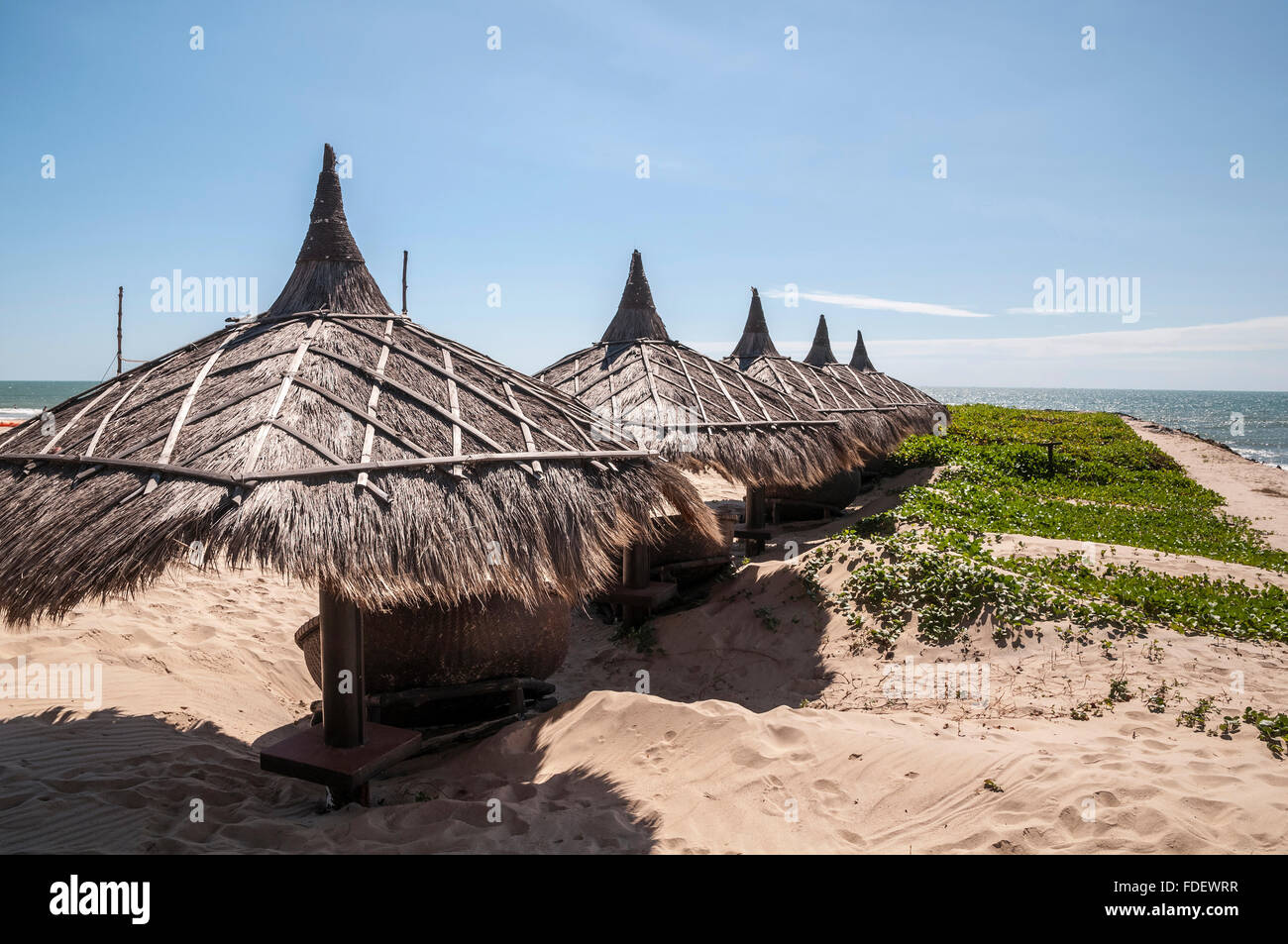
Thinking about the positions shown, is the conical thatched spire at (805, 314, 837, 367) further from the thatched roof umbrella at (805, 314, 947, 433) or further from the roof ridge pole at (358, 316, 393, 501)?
the roof ridge pole at (358, 316, 393, 501)

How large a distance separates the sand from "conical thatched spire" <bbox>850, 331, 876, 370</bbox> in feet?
58.7

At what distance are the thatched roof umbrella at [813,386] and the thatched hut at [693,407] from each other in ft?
9.00

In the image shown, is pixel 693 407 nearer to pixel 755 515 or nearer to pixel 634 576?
pixel 634 576

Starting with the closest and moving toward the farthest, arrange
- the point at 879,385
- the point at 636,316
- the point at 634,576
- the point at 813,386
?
1. the point at 634,576
2. the point at 636,316
3. the point at 813,386
4. the point at 879,385

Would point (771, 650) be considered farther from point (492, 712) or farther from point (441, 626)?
point (441, 626)

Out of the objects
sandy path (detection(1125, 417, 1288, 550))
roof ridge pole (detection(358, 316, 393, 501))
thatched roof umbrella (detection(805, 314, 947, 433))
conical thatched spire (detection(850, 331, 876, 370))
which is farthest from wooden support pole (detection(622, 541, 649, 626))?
conical thatched spire (detection(850, 331, 876, 370))

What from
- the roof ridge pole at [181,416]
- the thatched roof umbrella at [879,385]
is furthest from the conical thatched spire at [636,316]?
the thatched roof umbrella at [879,385]

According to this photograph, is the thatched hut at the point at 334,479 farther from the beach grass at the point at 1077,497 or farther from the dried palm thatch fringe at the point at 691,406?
the beach grass at the point at 1077,497

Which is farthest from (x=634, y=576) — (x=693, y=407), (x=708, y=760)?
(x=708, y=760)

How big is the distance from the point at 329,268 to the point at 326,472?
7.30ft

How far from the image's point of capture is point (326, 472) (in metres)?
3.48

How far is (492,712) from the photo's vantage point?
5.15 metres

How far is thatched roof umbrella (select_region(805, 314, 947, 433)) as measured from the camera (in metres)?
17.6
